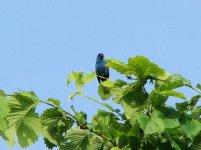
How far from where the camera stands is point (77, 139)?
175 inches

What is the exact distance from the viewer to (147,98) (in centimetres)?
452

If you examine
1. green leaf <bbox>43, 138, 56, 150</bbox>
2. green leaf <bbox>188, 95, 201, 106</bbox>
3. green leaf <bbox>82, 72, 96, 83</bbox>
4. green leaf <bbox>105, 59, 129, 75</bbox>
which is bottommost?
green leaf <bbox>43, 138, 56, 150</bbox>

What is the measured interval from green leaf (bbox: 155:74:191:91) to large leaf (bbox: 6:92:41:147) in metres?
0.92

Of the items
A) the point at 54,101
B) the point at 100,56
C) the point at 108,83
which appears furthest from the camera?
the point at 100,56

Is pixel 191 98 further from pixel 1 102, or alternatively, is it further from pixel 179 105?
pixel 1 102

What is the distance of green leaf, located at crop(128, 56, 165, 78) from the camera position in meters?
4.32

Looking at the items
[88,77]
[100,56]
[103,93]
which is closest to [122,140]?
[103,93]

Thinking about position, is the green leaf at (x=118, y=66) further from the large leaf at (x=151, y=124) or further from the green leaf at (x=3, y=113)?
the green leaf at (x=3, y=113)

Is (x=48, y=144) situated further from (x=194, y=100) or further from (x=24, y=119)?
(x=194, y=100)

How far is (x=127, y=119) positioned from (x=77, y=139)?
16.5 inches

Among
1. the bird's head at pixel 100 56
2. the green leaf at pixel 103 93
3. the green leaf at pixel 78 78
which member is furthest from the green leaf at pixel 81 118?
the bird's head at pixel 100 56

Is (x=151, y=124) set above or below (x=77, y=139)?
above

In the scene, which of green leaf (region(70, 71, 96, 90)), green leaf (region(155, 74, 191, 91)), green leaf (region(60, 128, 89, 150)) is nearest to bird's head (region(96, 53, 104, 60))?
green leaf (region(70, 71, 96, 90))

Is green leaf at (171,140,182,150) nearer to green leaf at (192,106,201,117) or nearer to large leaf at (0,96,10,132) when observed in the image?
green leaf at (192,106,201,117)
